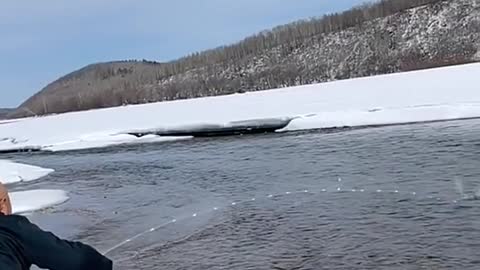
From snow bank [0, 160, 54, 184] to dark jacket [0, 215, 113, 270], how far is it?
13621mm

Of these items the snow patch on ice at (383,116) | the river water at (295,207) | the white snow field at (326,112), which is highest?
the white snow field at (326,112)

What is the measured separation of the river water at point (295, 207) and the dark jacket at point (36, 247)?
3747 mm

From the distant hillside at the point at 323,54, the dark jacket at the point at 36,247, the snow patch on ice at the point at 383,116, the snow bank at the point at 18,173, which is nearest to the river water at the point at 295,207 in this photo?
the snow bank at the point at 18,173

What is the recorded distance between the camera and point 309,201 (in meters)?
8.88

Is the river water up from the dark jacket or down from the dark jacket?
down

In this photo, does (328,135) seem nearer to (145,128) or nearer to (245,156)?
(245,156)

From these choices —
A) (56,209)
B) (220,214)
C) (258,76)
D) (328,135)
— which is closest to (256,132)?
(328,135)

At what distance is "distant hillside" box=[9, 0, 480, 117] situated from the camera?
7894cm

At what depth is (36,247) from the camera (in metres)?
2.27

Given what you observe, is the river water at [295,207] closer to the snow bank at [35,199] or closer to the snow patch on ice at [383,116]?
the snow bank at [35,199]

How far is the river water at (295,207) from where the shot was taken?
6273 mm

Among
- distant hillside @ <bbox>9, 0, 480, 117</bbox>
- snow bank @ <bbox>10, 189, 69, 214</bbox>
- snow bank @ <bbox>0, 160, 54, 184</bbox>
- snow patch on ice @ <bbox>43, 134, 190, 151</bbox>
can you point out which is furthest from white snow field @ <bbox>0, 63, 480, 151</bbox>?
distant hillside @ <bbox>9, 0, 480, 117</bbox>

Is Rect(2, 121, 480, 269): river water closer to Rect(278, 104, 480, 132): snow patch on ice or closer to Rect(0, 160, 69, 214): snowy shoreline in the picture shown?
Rect(0, 160, 69, 214): snowy shoreline

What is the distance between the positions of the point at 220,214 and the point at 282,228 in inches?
59.4
